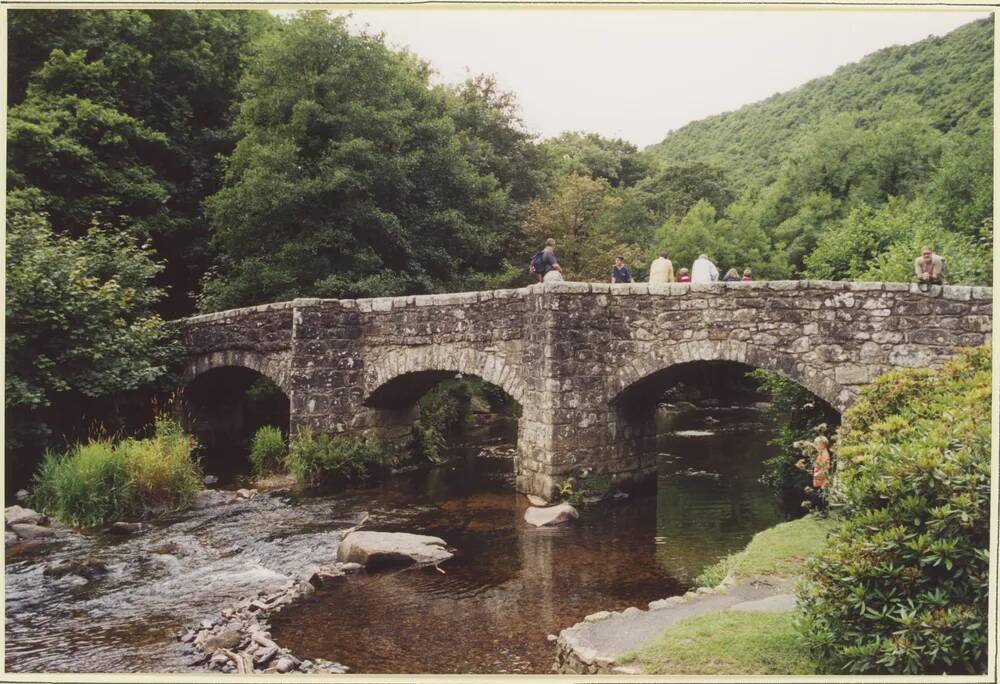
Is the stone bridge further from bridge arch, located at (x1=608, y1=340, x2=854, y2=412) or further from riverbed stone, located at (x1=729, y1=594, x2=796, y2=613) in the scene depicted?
riverbed stone, located at (x1=729, y1=594, x2=796, y2=613)

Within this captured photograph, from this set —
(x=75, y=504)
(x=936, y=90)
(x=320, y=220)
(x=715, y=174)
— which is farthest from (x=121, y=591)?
(x=715, y=174)

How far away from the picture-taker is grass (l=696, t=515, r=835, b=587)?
23.5 ft

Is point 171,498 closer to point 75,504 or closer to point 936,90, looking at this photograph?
point 75,504

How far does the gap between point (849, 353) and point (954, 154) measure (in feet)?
43.2

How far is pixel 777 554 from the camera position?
24.8 feet

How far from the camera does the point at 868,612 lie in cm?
426

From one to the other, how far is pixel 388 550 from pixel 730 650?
15.9ft

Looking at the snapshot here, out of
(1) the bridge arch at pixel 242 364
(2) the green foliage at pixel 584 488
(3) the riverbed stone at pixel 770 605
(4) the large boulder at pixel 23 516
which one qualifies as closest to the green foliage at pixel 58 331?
(4) the large boulder at pixel 23 516

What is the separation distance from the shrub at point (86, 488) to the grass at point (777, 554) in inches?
323

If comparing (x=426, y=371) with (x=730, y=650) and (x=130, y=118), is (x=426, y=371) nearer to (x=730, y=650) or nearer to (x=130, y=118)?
(x=730, y=650)

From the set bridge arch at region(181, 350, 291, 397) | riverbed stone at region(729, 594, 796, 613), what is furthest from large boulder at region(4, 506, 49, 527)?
riverbed stone at region(729, 594, 796, 613)

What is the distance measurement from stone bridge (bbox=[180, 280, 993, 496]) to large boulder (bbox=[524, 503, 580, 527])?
1.63 ft

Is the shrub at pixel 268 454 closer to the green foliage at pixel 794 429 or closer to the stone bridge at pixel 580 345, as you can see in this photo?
the stone bridge at pixel 580 345

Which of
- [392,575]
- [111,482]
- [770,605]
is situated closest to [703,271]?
[392,575]
